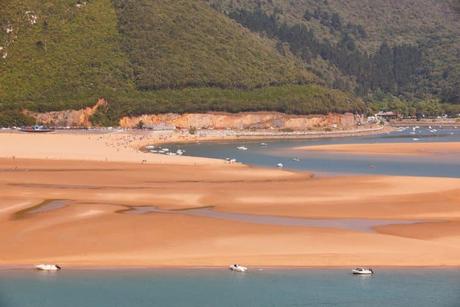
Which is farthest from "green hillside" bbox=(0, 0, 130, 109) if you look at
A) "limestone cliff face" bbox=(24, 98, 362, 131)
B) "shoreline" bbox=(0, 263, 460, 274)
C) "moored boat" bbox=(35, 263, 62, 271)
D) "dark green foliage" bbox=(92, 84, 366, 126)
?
"moored boat" bbox=(35, 263, 62, 271)

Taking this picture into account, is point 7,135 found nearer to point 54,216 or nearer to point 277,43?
point 54,216

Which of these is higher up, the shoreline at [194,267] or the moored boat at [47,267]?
the moored boat at [47,267]

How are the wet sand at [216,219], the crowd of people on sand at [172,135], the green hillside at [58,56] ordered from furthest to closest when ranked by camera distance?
the green hillside at [58,56] < the crowd of people on sand at [172,135] < the wet sand at [216,219]

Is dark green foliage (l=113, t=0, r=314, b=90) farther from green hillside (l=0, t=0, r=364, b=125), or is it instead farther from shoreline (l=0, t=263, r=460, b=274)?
shoreline (l=0, t=263, r=460, b=274)

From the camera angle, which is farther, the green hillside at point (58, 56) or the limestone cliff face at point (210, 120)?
the green hillside at point (58, 56)

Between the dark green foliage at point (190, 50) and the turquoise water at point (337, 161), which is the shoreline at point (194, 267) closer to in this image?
the turquoise water at point (337, 161)

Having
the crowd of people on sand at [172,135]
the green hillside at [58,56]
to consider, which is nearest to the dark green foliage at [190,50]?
the green hillside at [58,56]

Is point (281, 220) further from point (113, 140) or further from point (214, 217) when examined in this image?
point (113, 140)

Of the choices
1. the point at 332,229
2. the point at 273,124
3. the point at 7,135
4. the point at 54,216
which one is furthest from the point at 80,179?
the point at 273,124
